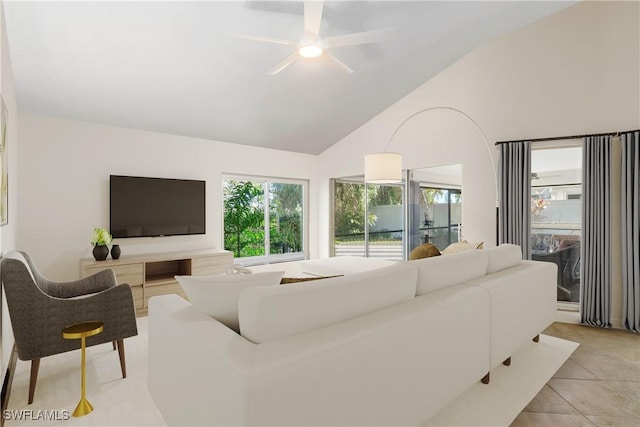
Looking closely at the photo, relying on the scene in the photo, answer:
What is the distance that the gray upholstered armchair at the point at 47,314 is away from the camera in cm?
215

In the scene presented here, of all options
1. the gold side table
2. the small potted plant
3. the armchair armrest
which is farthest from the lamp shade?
the small potted plant

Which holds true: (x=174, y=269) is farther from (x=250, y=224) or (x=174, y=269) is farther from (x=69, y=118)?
(x=69, y=118)

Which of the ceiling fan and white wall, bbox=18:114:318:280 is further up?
the ceiling fan

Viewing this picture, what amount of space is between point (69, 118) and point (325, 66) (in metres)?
3.03

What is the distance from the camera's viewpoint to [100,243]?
381 centimetres

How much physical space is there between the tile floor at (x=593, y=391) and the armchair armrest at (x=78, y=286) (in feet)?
10.4

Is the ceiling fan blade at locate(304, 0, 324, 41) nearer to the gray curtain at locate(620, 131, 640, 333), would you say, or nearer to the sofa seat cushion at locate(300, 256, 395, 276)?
the sofa seat cushion at locate(300, 256, 395, 276)

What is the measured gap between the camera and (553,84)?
396cm

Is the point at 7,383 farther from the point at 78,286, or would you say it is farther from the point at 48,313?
the point at 78,286

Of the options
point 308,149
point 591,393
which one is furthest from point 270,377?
point 308,149

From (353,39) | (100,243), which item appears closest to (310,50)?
(353,39)

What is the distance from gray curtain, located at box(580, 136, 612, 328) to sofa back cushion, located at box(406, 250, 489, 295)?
78.6 inches

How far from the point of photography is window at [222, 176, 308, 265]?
18.3 feet

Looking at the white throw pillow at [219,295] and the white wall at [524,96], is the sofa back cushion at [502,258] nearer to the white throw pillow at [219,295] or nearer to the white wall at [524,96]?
the white wall at [524,96]
